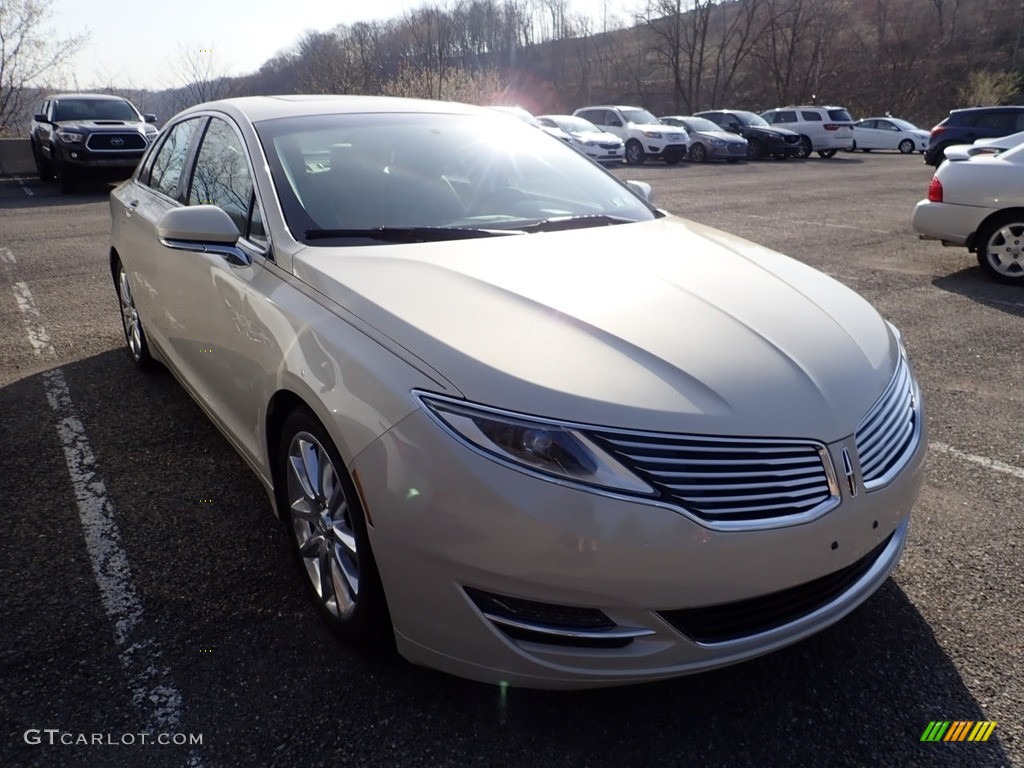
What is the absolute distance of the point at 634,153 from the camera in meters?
24.2

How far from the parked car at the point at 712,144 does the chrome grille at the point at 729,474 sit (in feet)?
81.1

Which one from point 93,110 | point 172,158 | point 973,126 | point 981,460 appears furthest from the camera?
point 973,126

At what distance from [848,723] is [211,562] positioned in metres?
2.14

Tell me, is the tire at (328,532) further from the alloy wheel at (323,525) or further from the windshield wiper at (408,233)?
the windshield wiper at (408,233)

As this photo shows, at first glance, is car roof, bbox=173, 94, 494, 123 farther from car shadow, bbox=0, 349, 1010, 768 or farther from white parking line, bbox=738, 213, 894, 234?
white parking line, bbox=738, 213, 894, 234

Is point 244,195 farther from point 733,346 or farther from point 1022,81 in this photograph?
point 1022,81

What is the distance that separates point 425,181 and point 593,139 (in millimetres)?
20220

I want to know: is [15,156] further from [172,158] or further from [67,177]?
[172,158]

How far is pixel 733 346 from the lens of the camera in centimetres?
211

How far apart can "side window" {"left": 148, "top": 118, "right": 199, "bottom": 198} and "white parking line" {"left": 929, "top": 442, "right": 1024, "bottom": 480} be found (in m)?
3.91

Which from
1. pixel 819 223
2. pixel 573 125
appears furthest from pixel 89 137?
pixel 573 125

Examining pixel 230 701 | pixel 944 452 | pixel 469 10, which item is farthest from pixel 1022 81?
pixel 469 10

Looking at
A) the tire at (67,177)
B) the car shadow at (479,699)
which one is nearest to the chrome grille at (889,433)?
the car shadow at (479,699)

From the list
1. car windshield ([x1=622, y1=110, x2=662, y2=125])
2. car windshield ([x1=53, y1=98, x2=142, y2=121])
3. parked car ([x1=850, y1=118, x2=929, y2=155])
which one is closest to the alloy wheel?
car windshield ([x1=53, y1=98, x2=142, y2=121])
